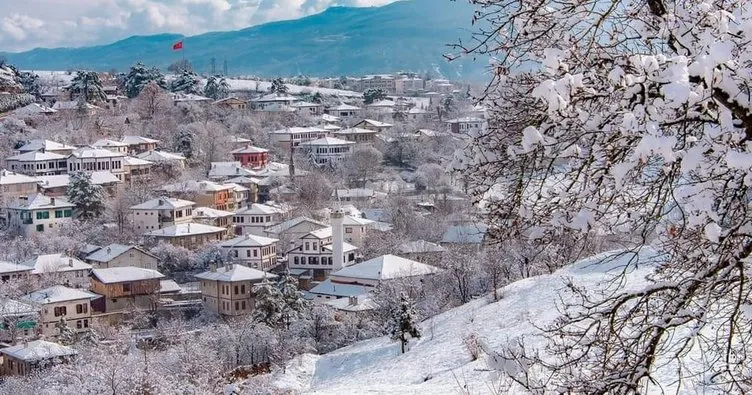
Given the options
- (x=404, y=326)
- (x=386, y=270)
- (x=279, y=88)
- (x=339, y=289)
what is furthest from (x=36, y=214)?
(x=279, y=88)

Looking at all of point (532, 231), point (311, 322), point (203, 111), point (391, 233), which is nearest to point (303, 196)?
point (391, 233)

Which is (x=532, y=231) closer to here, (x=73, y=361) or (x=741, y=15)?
(x=741, y=15)

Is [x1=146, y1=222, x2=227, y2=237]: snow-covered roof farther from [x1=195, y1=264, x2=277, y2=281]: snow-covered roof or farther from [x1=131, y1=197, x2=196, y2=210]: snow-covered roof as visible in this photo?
[x1=195, y1=264, x2=277, y2=281]: snow-covered roof

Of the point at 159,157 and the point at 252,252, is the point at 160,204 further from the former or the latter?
the point at 159,157

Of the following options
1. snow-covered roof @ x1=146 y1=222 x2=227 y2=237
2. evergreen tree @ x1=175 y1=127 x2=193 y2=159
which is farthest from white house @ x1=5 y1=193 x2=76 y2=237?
evergreen tree @ x1=175 y1=127 x2=193 y2=159

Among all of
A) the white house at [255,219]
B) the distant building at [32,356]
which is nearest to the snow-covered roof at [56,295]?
the distant building at [32,356]

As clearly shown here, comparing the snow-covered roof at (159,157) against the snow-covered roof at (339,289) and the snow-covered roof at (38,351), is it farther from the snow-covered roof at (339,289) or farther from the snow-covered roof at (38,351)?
the snow-covered roof at (38,351)
